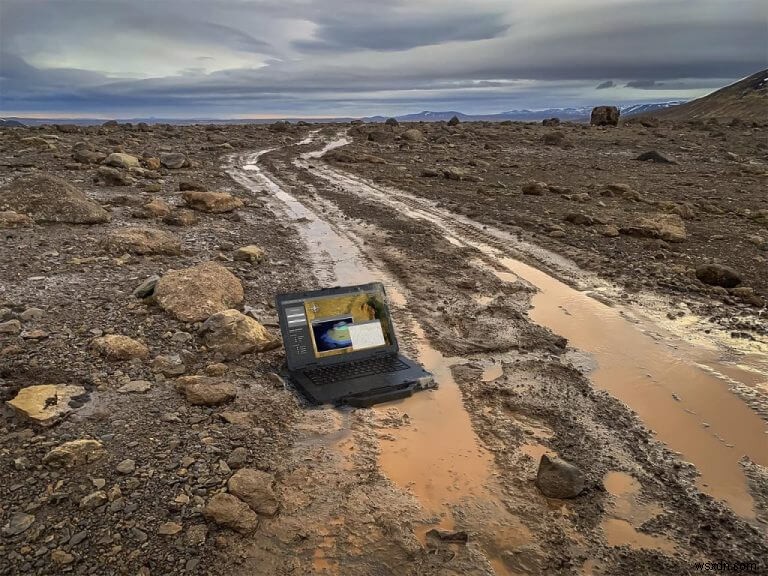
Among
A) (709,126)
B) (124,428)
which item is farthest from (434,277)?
(709,126)

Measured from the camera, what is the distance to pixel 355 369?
480 cm

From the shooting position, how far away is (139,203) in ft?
38.8

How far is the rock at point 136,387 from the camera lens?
14.1 feet

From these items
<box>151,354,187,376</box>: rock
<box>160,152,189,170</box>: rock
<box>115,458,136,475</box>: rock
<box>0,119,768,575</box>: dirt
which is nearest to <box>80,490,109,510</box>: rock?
<box>0,119,768,575</box>: dirt

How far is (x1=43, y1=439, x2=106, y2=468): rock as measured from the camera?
336cm

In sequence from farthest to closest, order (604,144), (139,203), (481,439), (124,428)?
(604,144), (139,203), (481,439), (124,428)

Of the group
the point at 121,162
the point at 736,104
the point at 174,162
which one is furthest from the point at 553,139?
the point at 736,104

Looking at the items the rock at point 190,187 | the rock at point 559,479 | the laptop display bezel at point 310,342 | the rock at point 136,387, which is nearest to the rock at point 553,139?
the rock at point 190,187

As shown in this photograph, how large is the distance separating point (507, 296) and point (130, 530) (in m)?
5.12

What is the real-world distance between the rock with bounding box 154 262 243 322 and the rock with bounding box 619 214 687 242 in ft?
22.5

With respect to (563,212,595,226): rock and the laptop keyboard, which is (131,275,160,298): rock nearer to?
the laptop keyboard

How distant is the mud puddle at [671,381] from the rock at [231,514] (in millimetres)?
2814

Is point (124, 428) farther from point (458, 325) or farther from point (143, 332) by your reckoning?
point (458, 325)

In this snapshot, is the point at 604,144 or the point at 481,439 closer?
the point at 481,439
